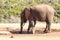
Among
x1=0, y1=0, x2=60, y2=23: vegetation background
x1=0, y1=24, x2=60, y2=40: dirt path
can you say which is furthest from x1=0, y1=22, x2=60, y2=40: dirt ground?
x1=0, y1=0, x2=60, y2=23: vegetation background

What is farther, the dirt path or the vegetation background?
the vegetation background

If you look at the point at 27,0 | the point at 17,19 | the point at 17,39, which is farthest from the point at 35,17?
the point at 27,0

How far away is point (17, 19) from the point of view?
2783 centimetres

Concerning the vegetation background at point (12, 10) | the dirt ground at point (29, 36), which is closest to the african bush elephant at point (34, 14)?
the dirt ground at point (29, 36)

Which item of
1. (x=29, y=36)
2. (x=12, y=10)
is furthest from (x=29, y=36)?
(x=12, y=10)

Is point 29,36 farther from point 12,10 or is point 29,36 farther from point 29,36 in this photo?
point 12,10

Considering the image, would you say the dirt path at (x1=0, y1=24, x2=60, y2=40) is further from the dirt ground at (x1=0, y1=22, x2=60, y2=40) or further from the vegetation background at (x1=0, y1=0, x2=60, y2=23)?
the vegetation background at (x1=0, y1=0, x2=60, y2=23)

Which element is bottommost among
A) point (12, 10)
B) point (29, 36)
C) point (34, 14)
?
point (29, 36)

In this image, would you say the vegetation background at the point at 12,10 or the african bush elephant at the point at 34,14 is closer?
the african bush elephant at the point at 34,14

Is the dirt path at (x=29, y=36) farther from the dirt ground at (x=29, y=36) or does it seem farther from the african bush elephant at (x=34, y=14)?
the african bush elephant at (x=34, y=14)

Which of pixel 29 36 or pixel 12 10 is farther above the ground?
pixel 12 10

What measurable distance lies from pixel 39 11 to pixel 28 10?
2.45 feet

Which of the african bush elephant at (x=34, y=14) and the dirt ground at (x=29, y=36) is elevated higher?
the african bush elephant at (x=34, y=14)

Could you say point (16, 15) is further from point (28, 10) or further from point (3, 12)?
point (28, 10)
